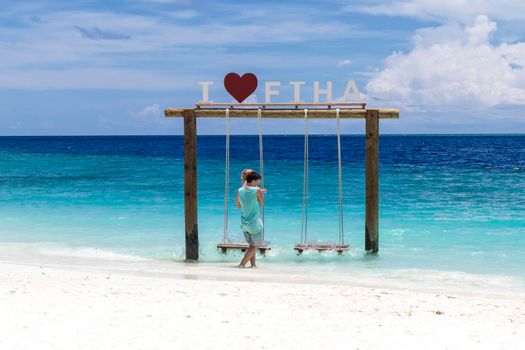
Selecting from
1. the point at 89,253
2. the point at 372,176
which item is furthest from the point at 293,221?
the point at 372,176

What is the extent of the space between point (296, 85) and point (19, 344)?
6.80 meters

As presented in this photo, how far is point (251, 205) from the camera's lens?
34.9 feet

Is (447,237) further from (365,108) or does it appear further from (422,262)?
(365,108)

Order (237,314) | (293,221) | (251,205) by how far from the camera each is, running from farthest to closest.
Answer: (293,221), (251,205), (237,314)

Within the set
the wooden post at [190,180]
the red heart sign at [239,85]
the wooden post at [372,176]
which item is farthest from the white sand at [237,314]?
the red heart sign at [239,85]

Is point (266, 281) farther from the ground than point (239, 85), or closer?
closer

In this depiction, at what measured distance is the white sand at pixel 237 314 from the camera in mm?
6453

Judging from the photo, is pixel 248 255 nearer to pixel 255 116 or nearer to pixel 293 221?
pixel 255 116

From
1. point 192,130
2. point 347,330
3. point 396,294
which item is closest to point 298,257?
point 192,130

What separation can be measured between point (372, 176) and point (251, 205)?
104 inches

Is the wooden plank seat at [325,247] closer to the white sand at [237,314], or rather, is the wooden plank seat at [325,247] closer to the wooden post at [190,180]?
the white sand at [237,314]

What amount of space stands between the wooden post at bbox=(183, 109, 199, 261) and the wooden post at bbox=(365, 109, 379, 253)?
2994 mm

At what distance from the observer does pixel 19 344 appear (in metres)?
6.14

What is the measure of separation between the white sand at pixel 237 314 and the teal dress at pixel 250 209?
3.50 feet
